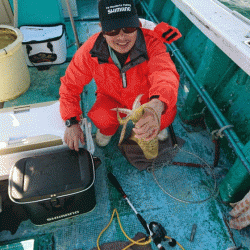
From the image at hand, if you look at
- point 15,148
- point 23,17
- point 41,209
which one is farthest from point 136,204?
point 23,17

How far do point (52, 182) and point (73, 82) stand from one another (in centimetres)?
97

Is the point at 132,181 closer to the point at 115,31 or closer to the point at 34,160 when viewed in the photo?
the point at 34,160

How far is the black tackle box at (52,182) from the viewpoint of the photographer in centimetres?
149

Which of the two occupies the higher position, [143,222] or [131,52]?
[131,52]

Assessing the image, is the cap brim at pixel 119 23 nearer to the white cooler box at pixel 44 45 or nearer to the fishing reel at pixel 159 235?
the fishing reel at pixel 159 235

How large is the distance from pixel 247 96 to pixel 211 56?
0.54m

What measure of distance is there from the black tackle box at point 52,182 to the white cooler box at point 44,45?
215 centimetres

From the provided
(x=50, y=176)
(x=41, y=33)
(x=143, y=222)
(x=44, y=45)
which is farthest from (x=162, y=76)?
(x=41, y=33)

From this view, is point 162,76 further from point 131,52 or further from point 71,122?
point 71,122

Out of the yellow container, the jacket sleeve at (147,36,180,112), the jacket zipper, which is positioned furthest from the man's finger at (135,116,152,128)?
the yellow container

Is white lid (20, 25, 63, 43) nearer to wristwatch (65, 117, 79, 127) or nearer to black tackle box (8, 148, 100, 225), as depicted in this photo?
wristwatch (65, 117, 79, 127)

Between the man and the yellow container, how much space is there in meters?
1.18

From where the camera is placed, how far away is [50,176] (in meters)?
1.57

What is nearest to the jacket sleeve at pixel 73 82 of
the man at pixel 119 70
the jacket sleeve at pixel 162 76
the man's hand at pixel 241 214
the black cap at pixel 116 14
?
the man at pixel 119 70
